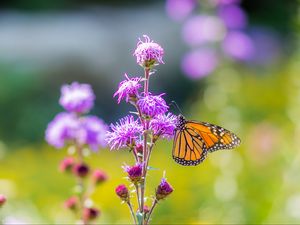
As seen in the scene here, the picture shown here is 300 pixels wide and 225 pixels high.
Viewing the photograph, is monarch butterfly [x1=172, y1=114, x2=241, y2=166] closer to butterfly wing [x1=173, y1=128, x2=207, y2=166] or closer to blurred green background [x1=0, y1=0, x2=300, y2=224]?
butterfly wing [x1=173, y1=128, x2=207, y2=166]

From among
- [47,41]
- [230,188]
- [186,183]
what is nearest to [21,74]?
[47,41]

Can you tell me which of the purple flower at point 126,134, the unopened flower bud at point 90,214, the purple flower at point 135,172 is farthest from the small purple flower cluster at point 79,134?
the purple flower at point 135,172

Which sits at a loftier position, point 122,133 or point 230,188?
point 230,188

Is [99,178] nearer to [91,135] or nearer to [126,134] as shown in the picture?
[91,135]

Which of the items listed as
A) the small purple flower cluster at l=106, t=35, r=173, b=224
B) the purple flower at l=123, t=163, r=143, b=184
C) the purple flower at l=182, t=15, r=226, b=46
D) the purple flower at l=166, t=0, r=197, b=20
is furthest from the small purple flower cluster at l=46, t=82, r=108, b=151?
the purple flower at l=166, t=0, r=197, b=20

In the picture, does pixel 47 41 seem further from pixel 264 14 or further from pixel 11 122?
pixel 264 14

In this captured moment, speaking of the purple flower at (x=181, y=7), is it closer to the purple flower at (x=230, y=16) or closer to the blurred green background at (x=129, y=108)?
the purple flower at (x=230, y=16)
